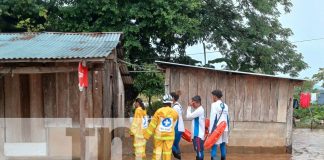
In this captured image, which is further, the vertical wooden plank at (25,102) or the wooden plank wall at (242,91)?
the wooden plank wall at (242,91)

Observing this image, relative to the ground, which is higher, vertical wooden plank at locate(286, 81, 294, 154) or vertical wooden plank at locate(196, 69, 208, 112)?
vertical wooden plank at locate(196, 69, 208, 112)

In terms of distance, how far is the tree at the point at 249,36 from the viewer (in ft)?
63.6

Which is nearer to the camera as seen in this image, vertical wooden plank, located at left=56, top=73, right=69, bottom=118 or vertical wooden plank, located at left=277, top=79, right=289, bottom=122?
vertical wooden plank, located at left=56, top=73, right=69, bottom=118

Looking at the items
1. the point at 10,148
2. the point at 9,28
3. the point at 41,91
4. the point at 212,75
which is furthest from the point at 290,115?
the point at 9,28

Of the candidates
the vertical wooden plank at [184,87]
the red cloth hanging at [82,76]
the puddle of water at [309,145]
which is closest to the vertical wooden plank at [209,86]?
→ the vertical wooden plank at [184,87]

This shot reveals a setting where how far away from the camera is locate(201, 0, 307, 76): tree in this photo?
763 inches

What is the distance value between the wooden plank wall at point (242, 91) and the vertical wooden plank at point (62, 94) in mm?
3333

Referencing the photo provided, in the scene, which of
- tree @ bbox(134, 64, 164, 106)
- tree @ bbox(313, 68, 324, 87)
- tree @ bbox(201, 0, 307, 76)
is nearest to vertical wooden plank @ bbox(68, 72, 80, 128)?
tree @ bbox(134, 64, 164, 106)

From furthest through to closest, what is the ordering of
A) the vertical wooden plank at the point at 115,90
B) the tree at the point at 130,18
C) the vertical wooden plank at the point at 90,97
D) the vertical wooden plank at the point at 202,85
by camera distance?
the tree at the point at 130,18 < the vertical wooden plank at the point at 115,90 < the vertical wooden plank at the point at 202,85 < the vertical wooden plank at the point at 90,97

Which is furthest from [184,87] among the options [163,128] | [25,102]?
[25,102]

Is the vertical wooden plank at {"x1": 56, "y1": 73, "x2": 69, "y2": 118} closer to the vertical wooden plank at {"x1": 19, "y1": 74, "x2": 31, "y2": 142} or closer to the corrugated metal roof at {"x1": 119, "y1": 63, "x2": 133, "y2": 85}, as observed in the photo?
the vertical wooden plank at {"x1": 19, "y1": 74, "x2": 31, "y2": 142}

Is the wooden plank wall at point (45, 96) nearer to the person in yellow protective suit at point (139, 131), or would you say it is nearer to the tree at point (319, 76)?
the person in yellow protective suit at point (139, 131)

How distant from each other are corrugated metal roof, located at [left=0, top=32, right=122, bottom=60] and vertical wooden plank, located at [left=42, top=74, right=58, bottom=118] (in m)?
0.99

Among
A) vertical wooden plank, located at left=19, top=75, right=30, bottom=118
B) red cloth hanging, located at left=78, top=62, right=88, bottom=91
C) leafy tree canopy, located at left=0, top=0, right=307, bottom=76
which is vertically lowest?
vertical wooden plank, located at left=19, top=75, right=30, bottom=118
